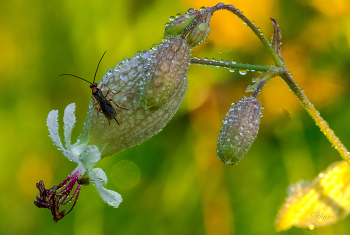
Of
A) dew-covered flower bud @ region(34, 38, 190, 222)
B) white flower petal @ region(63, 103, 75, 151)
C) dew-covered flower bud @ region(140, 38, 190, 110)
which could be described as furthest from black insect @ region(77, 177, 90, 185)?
dew-covered flower bud @ region(140, 38, 190, 110)

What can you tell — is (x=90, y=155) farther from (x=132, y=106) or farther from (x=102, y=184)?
(x=132, y=106)

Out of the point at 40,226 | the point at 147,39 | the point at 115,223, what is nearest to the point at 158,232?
the point at 115,223

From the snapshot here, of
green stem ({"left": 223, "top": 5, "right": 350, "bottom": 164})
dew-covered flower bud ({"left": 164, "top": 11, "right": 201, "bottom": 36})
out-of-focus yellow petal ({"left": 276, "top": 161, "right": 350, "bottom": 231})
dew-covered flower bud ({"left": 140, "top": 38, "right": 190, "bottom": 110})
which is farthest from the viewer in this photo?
out-of-focus yellow petal ({"left": 276, "top": 161, "right": 350, "bottom": 231})

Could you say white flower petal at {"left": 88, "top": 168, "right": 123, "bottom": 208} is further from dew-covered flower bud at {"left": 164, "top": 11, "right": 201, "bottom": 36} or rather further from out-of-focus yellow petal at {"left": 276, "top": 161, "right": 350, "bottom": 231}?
out-of-focus yellow petal at {"left": 276, "top": 161, "right": 350, "bottom": 231}

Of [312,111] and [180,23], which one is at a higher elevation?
[180,23]

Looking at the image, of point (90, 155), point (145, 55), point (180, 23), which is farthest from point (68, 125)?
point (180, 23)

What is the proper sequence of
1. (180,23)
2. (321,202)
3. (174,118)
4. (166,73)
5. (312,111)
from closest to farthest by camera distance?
(166,73)
(180,23)
(312,111)
(321,202)
(174,118)
